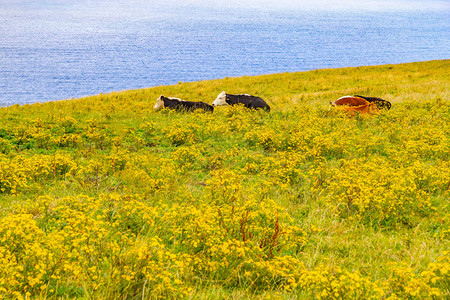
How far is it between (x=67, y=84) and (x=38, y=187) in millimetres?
82078

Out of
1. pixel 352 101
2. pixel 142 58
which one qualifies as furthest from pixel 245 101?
pixel 142 58

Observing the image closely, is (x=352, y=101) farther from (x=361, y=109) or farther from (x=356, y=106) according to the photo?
(x=361, y=109)

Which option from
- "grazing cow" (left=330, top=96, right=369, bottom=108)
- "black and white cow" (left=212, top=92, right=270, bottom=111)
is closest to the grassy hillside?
"grazing cow" (left=330, top=96, right=369, bottom=108)

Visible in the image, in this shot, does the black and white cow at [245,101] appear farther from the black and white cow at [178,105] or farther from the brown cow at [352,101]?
the brown cow at [352,101]

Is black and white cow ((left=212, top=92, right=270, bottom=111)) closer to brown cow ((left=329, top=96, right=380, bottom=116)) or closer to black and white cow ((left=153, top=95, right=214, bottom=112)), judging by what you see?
black and white cow ((left=153, top=95, right=214, bottom=112))

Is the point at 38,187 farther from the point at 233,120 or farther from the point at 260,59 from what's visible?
the point at 260,59

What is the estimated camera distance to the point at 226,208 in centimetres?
617

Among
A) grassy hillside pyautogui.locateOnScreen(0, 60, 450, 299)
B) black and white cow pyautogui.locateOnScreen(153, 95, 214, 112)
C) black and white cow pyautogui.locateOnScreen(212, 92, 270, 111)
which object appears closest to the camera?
grassy hillside pyautogui.locateOnScreen(0, 60, 450, 299)

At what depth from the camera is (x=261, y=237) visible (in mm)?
5656

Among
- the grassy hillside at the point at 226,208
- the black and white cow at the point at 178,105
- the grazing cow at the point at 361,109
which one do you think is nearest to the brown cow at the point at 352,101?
the grazing cow at the point at 361,109

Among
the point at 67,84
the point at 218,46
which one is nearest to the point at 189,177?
the point at 67,84

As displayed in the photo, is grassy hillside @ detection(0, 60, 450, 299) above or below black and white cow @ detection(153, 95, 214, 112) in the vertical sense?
above

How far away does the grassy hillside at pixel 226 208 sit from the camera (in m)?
4.36

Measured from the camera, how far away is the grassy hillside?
14.3 feet
